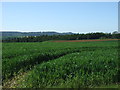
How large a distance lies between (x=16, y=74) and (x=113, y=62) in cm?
538

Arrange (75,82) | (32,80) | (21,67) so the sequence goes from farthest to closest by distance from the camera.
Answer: (21,67), (32,80), (75,82)

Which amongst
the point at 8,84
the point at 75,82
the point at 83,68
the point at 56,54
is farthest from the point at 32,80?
the point at 56,54

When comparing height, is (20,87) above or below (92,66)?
below

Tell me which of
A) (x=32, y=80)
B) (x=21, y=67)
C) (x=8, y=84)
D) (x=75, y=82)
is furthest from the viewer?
(x=21, y=67)

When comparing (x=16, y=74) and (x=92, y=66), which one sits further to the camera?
(x=16, y=74)

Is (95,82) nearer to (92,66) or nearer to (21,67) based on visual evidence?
(92,66)

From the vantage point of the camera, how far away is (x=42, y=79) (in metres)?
8.90

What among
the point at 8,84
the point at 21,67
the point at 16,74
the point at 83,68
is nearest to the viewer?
the point at 8,84

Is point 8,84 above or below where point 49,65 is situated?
below

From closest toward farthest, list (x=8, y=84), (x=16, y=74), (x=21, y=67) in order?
(x=8, y=84) < (x=16, y=74) < (x=21, y=67)

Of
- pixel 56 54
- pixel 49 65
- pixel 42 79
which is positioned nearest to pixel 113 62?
pixel 49 65

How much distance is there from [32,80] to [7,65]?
324 centimetres

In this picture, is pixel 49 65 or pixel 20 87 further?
pixel 49 65

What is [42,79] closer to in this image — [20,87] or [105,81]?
[20,87]
